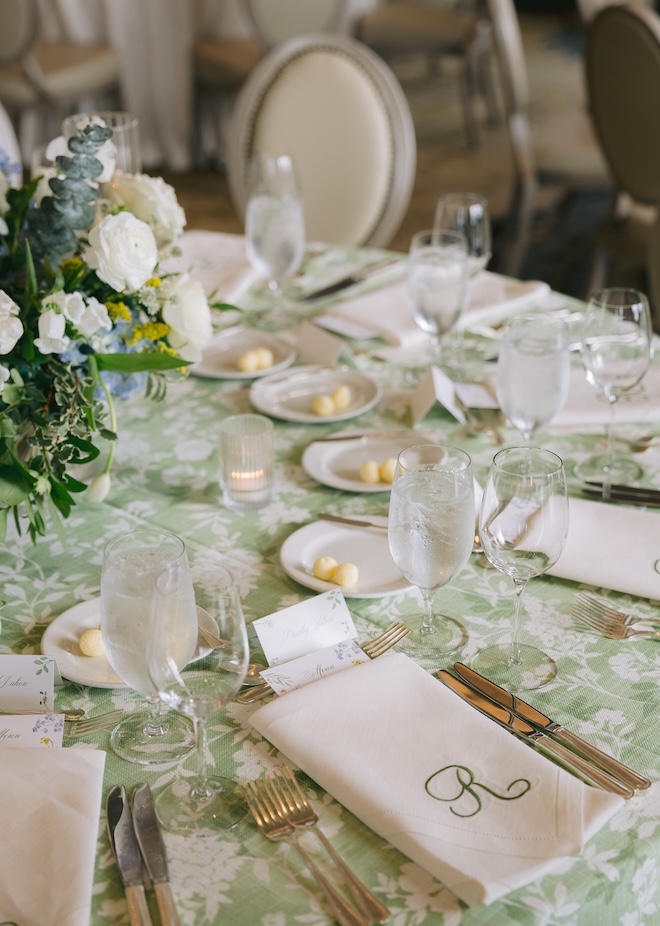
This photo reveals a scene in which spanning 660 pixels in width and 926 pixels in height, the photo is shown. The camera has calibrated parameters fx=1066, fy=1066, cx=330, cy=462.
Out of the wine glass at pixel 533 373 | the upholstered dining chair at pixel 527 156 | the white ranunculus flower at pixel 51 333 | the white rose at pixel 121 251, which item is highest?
the white rose at pixel 121 251

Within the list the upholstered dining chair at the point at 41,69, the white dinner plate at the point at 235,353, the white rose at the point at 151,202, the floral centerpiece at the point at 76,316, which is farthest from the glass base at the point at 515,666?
the upholstered dining chair at the point at 41,69

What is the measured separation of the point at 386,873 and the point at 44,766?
31 cm

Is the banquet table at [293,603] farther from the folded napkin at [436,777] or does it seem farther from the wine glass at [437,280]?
the wine glass at [437,280]

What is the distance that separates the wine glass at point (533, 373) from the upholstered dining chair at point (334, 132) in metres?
1.35

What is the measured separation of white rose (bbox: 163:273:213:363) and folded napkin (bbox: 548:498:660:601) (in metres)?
0.51

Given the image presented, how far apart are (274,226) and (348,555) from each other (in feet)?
2.74

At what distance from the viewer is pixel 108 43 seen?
5258 mm

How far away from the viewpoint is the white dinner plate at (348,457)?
1412 millimetres

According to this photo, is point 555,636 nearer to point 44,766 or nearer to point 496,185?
point 44,766

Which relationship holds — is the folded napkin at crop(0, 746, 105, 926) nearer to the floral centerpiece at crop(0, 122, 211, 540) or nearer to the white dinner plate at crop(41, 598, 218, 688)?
the white dinner plate at crop(41, 598, 218, 688)

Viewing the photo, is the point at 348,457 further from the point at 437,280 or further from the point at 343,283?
the point at 343,283

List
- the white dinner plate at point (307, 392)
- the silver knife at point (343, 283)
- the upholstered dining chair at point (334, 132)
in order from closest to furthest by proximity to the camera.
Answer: the white dinner plate at point (307, 392), the silver knife at point (343, 283), the upholstered dining chair at point (334, 132)

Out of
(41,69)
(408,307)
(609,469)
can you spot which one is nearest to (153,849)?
(609,469)

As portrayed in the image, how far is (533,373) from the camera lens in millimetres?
1370
